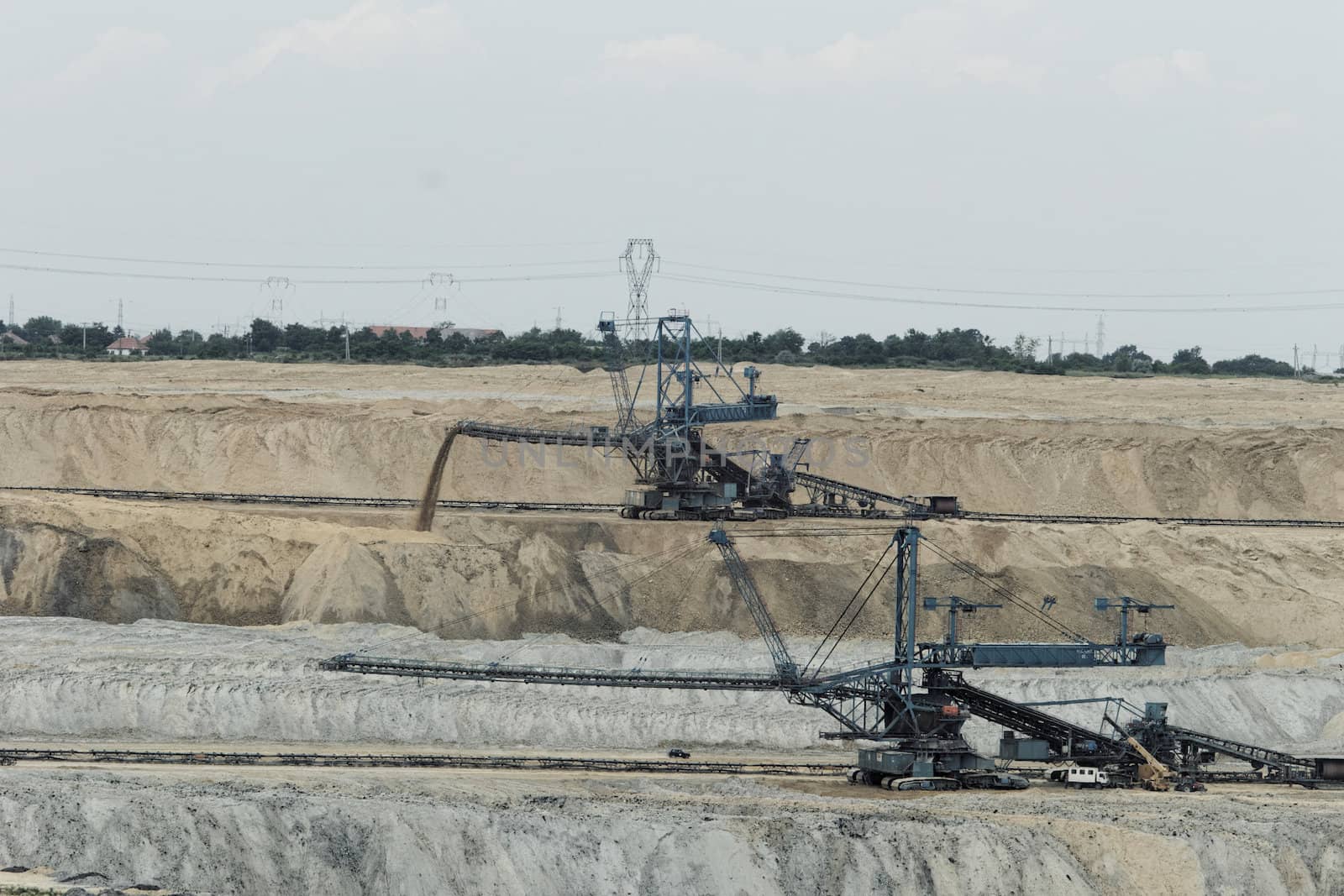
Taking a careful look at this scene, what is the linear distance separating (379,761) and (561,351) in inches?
3655

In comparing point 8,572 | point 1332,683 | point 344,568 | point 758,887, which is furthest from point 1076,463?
point 758,887

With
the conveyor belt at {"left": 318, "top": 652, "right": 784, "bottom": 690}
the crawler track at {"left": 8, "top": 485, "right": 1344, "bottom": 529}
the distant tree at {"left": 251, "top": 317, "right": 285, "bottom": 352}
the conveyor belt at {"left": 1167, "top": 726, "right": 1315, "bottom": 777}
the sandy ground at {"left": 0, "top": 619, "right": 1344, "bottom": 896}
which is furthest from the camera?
the distant tree at {"left": 251, "top": 317, "right": 285, "bottom": 352}

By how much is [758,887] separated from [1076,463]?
2293 inches

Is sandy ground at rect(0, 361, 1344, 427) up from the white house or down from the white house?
down

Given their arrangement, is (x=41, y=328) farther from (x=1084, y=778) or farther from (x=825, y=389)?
(x=1084, y=778)

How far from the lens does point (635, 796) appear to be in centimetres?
4781

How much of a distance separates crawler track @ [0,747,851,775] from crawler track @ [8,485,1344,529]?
26392 mm

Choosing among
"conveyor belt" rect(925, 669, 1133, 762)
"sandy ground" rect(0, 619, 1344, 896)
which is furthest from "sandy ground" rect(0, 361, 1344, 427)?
"conveyor belt" rect(925, 669, 1133, 762)

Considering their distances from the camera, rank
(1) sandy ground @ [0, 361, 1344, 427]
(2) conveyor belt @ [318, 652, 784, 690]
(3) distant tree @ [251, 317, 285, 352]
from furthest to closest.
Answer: (3) distant tree @ [251, 317, 285, 352] < (1) sandy ground @ [0, 361, 1344, 427] < (2) conveyor belt @ [318, 652, 784, 690]

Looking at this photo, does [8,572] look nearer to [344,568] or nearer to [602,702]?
[344,568]

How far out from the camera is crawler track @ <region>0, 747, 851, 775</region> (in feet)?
168

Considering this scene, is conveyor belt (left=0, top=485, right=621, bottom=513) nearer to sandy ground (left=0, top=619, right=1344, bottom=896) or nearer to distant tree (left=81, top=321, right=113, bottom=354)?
sandy ground (left=0, top=619, right=1344, bottom=896)

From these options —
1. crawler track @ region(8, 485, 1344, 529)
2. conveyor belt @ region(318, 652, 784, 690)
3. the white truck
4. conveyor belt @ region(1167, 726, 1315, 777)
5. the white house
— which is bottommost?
the white truck

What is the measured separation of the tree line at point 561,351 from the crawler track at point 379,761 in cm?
8167
